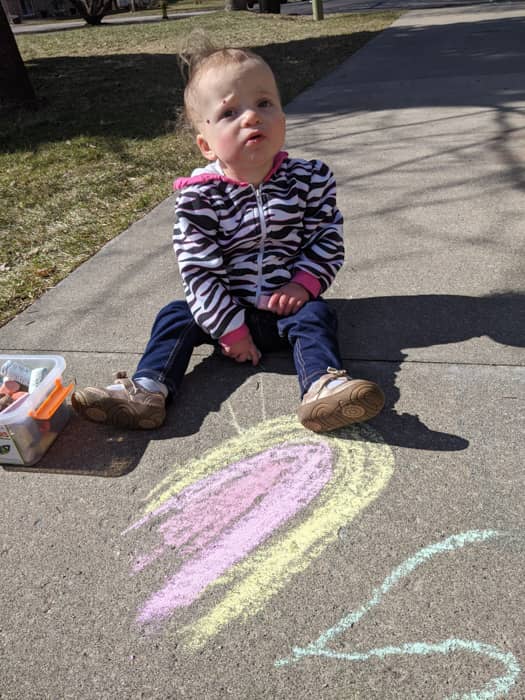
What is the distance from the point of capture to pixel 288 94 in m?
7.16

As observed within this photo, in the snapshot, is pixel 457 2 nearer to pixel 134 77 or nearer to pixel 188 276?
pixel 134 77

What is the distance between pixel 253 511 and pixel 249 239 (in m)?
1.04

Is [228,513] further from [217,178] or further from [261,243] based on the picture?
[217,178]

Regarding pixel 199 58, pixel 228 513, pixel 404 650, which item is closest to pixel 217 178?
pixel 199 58

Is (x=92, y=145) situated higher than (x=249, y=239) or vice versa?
(x=249, y=239)

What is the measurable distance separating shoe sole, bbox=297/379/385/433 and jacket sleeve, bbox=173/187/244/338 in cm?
49

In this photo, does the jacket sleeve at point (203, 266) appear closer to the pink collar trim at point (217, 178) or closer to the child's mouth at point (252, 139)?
the pink collar trim at point (217, 178)

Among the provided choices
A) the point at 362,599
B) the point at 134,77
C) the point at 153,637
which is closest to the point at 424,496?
the point at 362,599

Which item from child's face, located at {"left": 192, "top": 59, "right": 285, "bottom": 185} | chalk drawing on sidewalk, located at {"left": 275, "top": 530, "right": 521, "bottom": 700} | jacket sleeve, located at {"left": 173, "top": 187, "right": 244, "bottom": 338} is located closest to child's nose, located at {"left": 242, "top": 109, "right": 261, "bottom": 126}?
child's face, located at {"left": 192, "top": 59, "right": 285, "bottom": 185}

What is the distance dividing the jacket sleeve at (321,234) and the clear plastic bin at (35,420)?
37.3 inches

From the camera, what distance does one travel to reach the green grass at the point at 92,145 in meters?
3.80

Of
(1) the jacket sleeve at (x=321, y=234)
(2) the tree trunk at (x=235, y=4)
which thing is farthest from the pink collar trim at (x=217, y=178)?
(2) the tree trunk at (x=235, y=4)

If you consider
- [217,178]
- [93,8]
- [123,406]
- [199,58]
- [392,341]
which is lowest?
[93,8]

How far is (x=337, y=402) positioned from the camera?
1.92 meters
